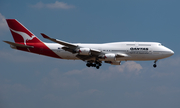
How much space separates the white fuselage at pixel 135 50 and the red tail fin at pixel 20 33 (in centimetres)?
655

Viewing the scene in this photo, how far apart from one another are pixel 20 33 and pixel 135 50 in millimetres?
27103

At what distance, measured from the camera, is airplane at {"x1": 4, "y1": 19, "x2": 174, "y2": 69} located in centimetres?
5678

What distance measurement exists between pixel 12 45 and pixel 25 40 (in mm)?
3678

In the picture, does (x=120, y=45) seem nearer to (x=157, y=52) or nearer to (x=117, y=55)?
(x=117, y=55)

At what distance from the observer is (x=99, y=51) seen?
57.0 m

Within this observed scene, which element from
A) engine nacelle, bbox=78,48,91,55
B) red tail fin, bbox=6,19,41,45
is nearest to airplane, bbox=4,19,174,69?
engine nacelle, bbox=78,48,91,55

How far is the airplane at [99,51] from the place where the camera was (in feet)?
186

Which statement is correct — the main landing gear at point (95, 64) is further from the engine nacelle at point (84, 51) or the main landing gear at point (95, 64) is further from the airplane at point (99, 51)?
the engine nacelle at point (84, 51)

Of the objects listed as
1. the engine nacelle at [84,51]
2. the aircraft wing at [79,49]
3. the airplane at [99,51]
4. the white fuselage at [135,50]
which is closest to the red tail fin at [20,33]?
the airplane at [99,51]

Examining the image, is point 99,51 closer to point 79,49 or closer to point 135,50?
point 79,49

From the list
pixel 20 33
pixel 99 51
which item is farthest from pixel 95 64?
pixel 20 33

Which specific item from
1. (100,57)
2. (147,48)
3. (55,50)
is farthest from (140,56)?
(55,50)

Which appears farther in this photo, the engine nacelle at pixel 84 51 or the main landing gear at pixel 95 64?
the main landing gear at pixel 95 64

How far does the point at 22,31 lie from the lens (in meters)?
64.0
